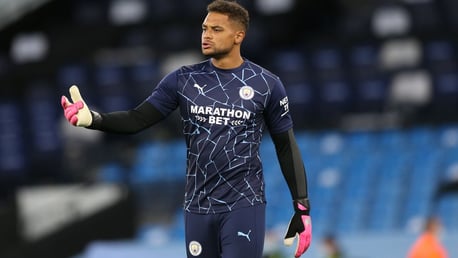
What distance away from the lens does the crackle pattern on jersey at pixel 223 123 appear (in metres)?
6.48

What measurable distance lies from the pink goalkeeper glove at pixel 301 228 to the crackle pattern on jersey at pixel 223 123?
227mm

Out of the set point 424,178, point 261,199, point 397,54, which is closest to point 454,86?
point 397,54

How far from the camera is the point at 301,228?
6.62m

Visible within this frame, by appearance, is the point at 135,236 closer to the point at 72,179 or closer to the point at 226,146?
the point at 72,179

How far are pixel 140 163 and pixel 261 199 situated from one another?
1287cm

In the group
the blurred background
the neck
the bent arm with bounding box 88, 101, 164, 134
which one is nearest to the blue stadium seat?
the blurred background

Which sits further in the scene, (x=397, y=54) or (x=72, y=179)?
(x=397, y=54)

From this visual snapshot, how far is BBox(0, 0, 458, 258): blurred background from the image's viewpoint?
1717 cm

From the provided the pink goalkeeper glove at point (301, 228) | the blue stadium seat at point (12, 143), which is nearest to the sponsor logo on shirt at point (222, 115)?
the pink goalkeeper glove at point (301, 228)

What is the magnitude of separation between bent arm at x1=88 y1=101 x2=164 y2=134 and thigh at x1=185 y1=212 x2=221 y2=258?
22.4 inches

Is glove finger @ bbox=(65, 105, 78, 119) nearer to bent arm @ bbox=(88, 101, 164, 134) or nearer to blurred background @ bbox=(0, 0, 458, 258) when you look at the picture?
bent arm @ bbox=(88, 101, 164, 134)

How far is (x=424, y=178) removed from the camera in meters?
17.5

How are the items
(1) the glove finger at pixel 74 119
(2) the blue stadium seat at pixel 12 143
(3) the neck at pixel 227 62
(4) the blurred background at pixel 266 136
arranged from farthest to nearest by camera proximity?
1. (2) the blue stadium seat at pixel 12 143
2. (4) the blurred background at pixel 266 136
3. (3) the neck at pixel 227 62
4. (1) the glove finger at pixel 74 119

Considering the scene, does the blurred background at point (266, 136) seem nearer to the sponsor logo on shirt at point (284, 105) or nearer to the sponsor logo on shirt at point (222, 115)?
the sponsor logo on shirt at point (284, 105)
